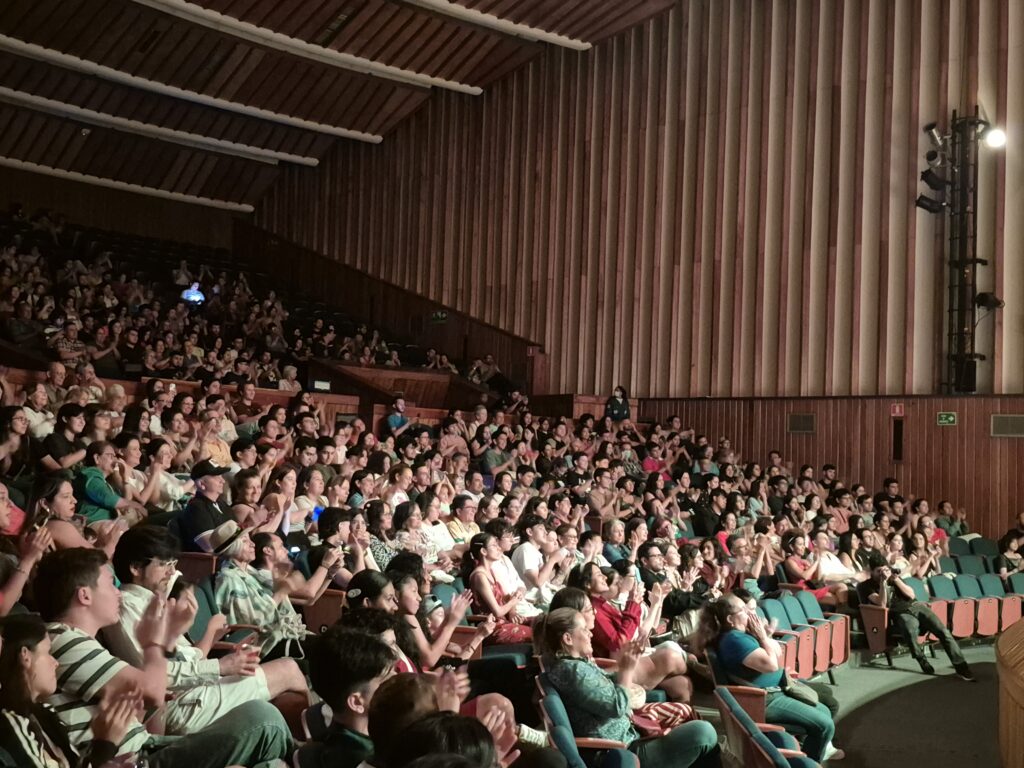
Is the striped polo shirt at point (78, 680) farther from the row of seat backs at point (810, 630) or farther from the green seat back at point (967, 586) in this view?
the green seat back at point (967, 586)

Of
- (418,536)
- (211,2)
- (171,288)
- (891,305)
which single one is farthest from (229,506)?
(171,288)

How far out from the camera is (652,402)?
10383 mm

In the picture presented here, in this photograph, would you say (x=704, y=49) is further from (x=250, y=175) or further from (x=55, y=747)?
(x=55, y=747)

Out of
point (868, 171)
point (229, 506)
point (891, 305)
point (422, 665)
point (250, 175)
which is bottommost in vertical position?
point (422, 665)

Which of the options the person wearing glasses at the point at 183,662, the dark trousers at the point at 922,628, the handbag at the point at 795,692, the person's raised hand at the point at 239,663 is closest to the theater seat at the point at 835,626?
the dark trousers at the point at 922,628

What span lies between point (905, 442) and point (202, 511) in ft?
21.9

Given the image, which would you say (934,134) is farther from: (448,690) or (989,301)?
(448,690)

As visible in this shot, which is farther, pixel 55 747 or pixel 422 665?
pixel 422 665

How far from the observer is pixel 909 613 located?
18.4 feet

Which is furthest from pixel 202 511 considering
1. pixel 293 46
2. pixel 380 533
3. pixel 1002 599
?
pixel 293 46

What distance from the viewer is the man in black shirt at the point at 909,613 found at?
545 centimetres

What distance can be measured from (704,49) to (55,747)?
9506 mm

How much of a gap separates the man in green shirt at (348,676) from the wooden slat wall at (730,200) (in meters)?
7.58

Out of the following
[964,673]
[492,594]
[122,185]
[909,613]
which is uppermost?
[122,185]
